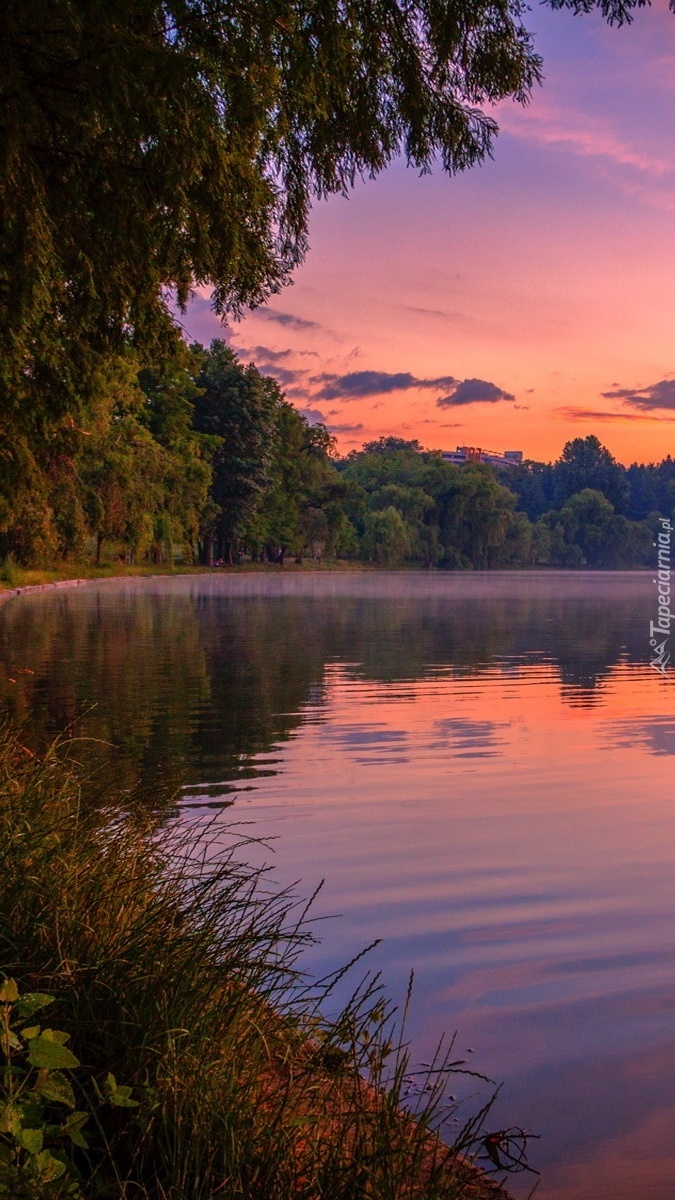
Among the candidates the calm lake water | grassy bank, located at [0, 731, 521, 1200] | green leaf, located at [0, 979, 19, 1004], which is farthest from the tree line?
green leaf, located at [0, 979, 19, 1004]

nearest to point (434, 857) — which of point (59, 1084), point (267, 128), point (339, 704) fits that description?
point (267, 128)

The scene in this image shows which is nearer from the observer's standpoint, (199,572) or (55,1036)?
(55,1036)

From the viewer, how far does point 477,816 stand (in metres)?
9.57

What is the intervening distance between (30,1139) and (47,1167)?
0.07m

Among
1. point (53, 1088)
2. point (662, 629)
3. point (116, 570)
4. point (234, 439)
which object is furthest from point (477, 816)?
point (234, 439)

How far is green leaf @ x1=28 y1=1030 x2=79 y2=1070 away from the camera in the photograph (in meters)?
2.69

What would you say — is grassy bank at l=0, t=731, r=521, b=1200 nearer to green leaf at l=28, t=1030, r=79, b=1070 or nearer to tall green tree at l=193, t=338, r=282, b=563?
green leaf at l=28, t=1030, r=79, b=1070

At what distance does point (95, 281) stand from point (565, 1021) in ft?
19.3

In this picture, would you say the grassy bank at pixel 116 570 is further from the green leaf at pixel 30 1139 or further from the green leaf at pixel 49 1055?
the green leaf at pixel 30 1139

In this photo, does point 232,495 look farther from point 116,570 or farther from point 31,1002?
point 31,1002

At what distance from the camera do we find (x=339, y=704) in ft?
54.5

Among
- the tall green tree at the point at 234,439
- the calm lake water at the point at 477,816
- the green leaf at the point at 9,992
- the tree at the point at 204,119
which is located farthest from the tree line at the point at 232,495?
the green leaf at the point at 9,992

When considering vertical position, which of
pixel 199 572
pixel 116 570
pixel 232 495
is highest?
pixel 232 495

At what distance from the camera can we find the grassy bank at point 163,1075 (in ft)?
9.51
